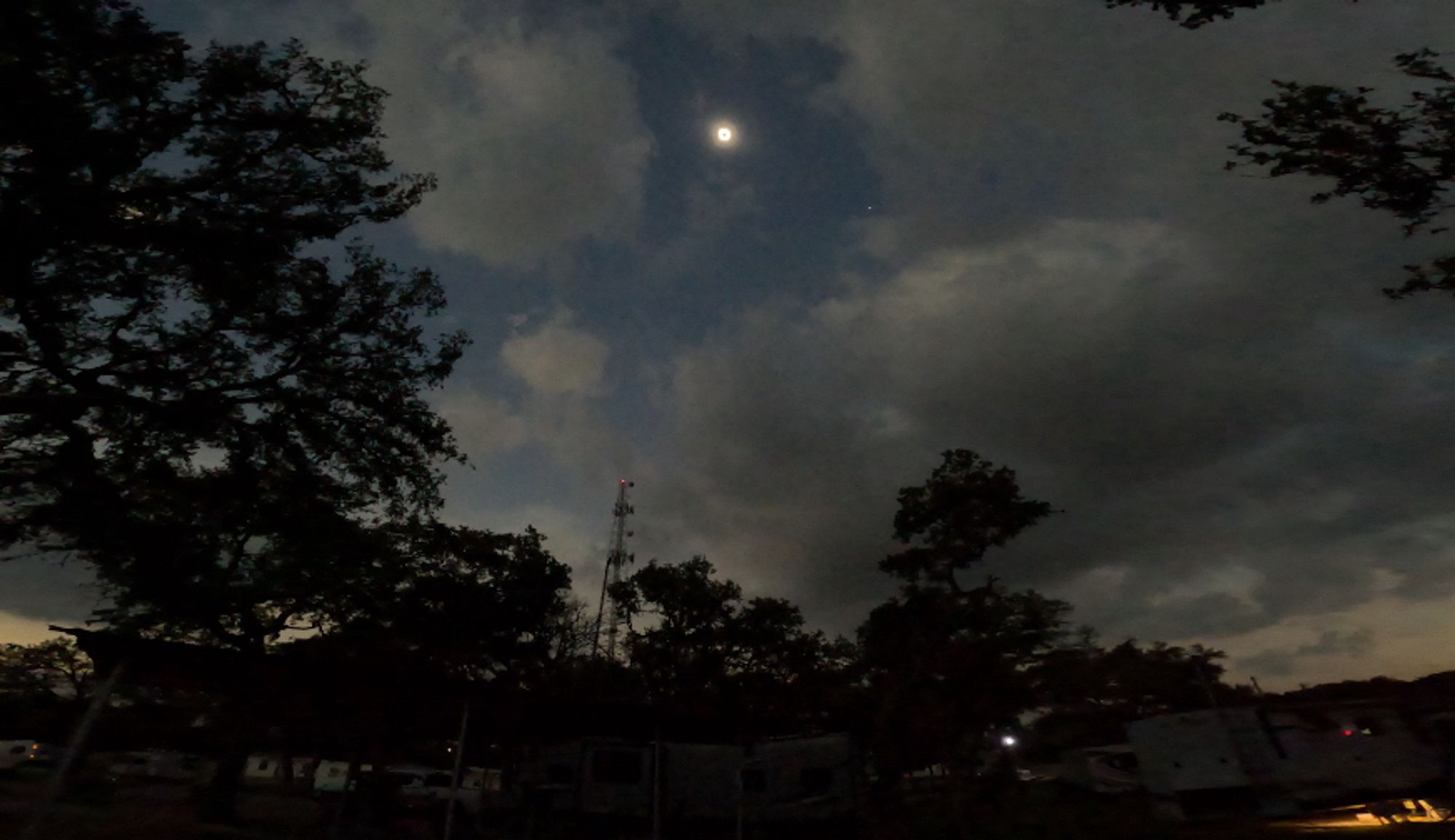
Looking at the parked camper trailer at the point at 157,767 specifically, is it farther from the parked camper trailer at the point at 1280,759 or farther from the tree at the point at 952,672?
the parked camper trailer at the point at 1280,759

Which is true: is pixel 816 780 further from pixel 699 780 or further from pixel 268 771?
pixel 268 771

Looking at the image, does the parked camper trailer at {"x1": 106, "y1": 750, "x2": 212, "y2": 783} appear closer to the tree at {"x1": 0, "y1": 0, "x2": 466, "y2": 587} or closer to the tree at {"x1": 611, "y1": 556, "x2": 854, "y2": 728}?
the tree at {"x1": 0, "y1": 0, "x2": 466, "y2": 587}

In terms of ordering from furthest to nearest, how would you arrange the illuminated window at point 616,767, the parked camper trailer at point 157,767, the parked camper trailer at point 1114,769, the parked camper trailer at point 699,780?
the parked camper trailer at point 1114,769 < the illuminated window at point 616,767 < the parked camper trailer at point 699,780 < the parked camper trailer at point 157,767

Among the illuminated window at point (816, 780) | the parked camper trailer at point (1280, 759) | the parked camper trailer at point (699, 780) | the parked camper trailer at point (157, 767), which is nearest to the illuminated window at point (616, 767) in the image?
the parked camper trailer at point (699, 780)

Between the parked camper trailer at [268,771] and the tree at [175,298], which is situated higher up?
the tree at [175,298]

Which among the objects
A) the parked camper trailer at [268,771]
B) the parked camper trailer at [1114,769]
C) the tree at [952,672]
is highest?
the tree at [952,672]

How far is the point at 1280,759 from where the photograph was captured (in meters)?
14.4

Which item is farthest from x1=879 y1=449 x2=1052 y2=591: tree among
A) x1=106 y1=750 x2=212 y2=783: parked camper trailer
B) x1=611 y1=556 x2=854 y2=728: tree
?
x1=106 y1=750 x2=212 y2=783: parked camper trailer

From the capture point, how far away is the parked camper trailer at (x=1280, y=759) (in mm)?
13250

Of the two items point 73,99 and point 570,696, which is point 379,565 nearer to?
point 570,696

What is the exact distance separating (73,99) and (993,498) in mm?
28455

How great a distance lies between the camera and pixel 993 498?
2680cm

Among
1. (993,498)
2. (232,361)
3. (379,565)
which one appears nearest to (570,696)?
(379,565)

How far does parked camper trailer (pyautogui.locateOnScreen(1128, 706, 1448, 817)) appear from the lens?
1325cm
